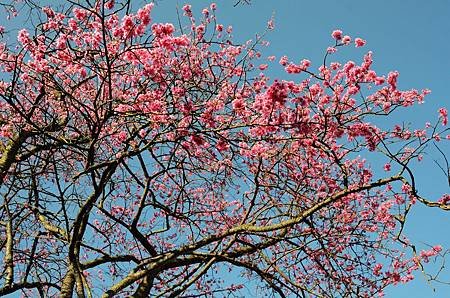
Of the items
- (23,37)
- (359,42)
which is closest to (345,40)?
(359,42)

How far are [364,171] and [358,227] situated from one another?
2.72 feet

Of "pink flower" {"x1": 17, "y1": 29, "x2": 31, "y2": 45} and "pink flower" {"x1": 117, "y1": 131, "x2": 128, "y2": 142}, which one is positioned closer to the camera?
"pink flower" {"x1": 17, "y1": 29, "x2": 31, "y2": 45}

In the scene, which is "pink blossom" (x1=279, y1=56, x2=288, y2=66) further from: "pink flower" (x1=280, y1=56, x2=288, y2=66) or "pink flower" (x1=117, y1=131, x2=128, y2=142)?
"pink flower" (x1=117, y1=131, x2=128, y2=142)

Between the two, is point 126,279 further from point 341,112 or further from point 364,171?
point 364,171

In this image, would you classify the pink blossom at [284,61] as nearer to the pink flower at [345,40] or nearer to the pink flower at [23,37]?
the pink flower at [345,40]

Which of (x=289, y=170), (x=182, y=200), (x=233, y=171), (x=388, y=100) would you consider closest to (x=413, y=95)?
(x=388, y=100)

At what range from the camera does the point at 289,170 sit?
6.71 meters

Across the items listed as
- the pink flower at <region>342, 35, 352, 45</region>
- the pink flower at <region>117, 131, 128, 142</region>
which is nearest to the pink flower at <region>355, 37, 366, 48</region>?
the pink flower at <region>342, 35, 352, 45</region>

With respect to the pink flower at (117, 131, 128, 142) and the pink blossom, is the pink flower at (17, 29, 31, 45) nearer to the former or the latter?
the pink flower at (117, 131, 128, 142)

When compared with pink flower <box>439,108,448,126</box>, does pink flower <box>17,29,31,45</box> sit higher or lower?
higher

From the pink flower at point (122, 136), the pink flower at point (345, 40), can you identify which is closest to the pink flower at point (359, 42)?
the pink flower at point (345, 40)

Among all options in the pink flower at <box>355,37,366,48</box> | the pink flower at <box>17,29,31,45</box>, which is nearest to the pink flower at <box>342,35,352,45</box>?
the pink flower at <box>355,37,366,48</box>

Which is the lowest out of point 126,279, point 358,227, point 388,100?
point 126,279

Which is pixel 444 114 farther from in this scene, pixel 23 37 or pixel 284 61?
pixel 23 37
